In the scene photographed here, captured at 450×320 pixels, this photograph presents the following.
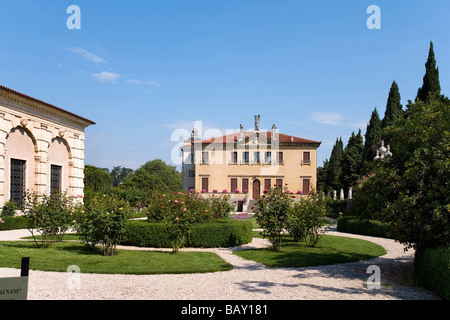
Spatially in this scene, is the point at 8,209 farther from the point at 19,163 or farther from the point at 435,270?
the point at 435,270

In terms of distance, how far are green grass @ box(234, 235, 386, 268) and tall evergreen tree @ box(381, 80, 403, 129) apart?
29.5m

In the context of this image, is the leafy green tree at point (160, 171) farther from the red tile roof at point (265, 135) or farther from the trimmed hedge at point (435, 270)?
the trimmed hedge at point (435, 270)

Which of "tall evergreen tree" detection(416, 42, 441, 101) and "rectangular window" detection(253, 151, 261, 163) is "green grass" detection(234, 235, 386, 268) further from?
"rectangular window" detection(253, 151, 261, 163)

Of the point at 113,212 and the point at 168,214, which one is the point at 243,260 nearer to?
the point at 168,214

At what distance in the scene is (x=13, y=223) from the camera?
62.2 ft

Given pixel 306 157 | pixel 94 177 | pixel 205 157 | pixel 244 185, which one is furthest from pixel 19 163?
pixel 94 177

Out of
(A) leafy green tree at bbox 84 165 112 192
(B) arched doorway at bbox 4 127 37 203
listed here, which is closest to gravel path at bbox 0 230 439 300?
(B) arched doorway at bbox 4 127 37 203

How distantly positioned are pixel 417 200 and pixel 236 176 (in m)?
36.0

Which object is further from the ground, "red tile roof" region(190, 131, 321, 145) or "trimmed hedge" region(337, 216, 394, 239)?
"red tile roof" region(190, 131, 321, 145)

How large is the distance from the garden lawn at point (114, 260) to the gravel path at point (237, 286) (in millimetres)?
447

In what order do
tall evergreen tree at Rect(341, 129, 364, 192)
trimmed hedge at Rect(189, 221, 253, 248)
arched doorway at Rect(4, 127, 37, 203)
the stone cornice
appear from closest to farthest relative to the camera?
trimmed hedge at Rect(189, 221, 253, 248) → the stone cornice → arched doorway at Rect(4, 127, 37, 203) → tall evergreen tree at Rect(341, 129, 364, 192)

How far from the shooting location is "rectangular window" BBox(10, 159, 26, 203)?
20.6 metres

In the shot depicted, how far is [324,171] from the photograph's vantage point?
6066 centimetres

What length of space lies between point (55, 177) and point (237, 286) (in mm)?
21069
